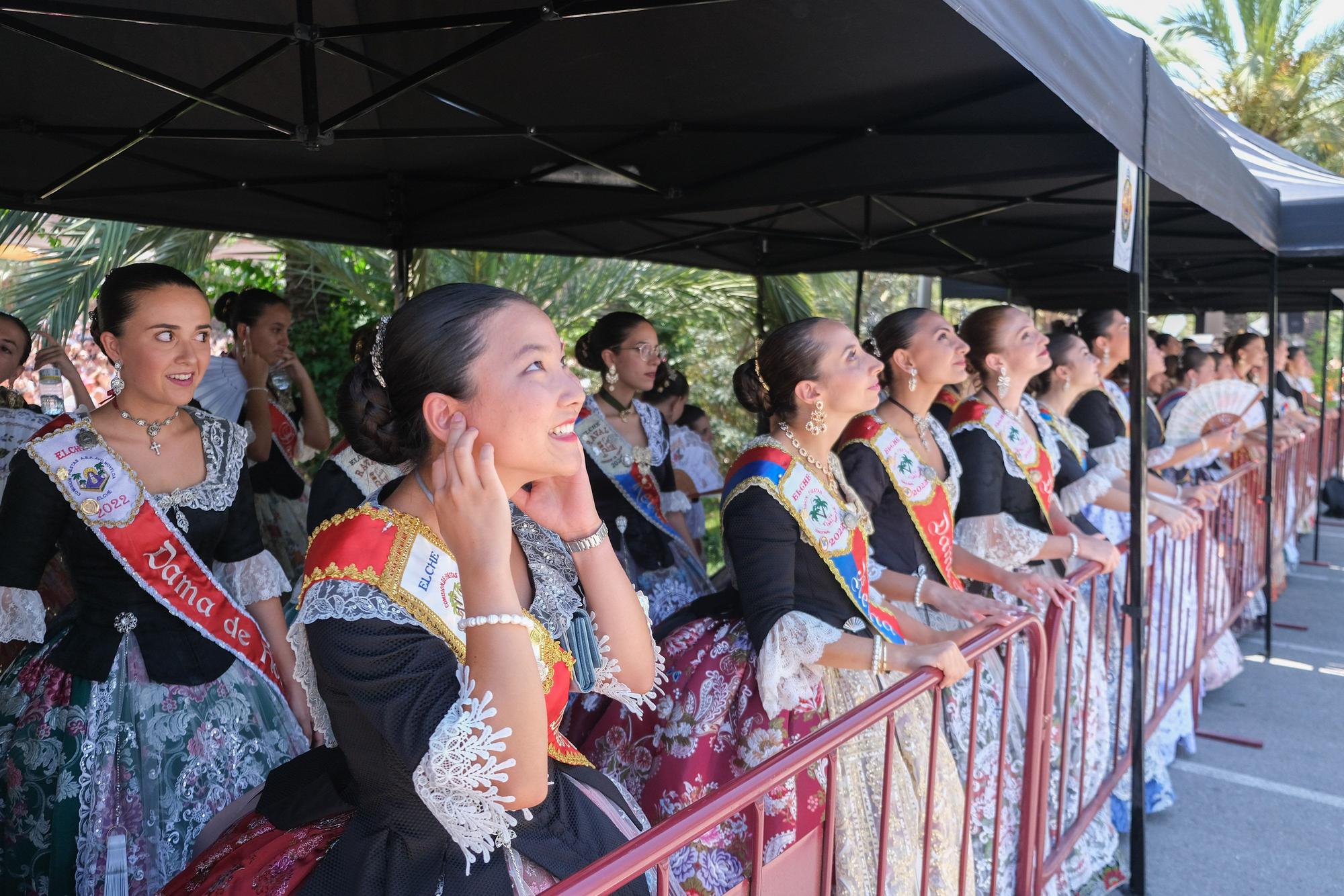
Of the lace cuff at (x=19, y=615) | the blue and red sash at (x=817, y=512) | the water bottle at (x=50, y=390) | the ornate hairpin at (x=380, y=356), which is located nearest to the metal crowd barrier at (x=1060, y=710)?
the blue and red sash at (x=817, y=512)

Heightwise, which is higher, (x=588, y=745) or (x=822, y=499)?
(x=822, y=499)

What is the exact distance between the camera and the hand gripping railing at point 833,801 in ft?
4.21

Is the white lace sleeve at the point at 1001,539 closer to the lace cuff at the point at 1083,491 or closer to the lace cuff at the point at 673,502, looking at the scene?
the lace cuff at the point at 1083,491

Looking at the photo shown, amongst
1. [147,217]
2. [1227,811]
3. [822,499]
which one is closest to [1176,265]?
[1227,811]

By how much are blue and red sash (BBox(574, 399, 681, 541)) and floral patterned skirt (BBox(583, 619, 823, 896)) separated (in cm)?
153

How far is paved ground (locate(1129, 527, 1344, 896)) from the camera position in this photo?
12.4ft

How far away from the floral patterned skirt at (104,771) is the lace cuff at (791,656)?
1.25m

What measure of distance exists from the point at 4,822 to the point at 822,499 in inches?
81.4

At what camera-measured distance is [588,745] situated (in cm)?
269

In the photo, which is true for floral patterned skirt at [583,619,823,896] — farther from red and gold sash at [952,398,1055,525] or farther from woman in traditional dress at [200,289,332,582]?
Answer: woman in traditional dress at [200,289,332,582]

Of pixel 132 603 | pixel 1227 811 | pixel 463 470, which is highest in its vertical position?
pixel 463 470

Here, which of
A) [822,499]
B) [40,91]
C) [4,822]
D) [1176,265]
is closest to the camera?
[4,822]

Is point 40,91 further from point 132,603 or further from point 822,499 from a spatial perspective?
point 822,499

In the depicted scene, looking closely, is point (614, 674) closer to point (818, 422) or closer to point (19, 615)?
point (818, 422)
